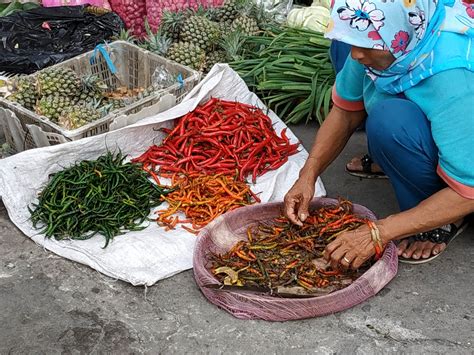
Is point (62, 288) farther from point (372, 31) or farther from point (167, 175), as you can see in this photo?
point (372, 31)

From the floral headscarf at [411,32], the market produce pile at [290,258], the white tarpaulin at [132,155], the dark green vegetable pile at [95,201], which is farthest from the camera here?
the dark green vegetable pile at [95,201]

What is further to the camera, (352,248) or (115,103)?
(115,103)

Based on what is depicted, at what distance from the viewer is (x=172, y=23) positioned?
15.4 feet

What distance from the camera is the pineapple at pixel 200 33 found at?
4.62 meters

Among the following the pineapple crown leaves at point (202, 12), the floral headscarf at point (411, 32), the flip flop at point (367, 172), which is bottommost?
the flip flop at point (367, 172)

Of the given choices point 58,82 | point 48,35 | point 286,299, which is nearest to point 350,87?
point 286,299

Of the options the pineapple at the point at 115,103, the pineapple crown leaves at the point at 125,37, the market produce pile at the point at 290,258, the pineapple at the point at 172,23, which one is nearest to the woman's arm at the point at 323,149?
the market produce pile at the point at 290,258

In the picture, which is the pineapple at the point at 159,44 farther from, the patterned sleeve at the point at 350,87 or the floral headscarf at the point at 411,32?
the floral headscarf at the point at 411,32

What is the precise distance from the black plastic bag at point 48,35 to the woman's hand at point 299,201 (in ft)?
6.72

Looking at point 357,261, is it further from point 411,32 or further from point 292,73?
point 292,73

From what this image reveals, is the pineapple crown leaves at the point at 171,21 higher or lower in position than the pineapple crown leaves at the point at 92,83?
higher

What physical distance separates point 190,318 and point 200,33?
7.47 feet

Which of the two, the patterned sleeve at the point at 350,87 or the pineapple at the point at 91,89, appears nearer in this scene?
the patterned sleeve at the point at 350,87

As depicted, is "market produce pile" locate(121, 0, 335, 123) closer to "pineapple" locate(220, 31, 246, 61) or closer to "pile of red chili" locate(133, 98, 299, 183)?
"pineapple" locate(220, 31, 246, 61)
